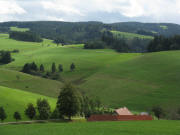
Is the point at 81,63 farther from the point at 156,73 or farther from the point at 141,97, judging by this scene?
the point at 141,97

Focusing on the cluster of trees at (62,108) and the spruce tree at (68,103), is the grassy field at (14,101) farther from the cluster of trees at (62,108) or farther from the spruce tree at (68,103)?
the spruce tree at (68,103)

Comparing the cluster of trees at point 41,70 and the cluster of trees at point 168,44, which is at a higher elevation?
the cluster of trees at point 168,44

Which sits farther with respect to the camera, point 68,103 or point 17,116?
point 68,103

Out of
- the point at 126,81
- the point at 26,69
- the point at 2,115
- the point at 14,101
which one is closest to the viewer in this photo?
the point at 2,115

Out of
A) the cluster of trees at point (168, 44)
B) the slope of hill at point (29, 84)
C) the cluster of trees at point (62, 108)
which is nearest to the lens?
the cluster of trees at point (62, 108)

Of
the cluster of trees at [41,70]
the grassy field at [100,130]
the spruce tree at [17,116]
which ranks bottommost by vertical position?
the cluster of trees at [41,70]

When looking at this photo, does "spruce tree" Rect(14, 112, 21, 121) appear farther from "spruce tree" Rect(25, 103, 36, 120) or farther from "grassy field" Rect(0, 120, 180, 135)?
"grassy field" Rect(0, 120, 180, 135)

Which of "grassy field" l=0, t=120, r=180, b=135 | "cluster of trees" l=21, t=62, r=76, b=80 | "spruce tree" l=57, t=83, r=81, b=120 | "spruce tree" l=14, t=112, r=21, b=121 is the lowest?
"cluster of trees" l=21, t=62, r=76, b=80

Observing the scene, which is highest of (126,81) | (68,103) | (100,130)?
(100,130)

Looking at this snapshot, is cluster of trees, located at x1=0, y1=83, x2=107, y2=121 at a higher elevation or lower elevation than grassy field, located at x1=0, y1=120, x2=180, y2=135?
lower

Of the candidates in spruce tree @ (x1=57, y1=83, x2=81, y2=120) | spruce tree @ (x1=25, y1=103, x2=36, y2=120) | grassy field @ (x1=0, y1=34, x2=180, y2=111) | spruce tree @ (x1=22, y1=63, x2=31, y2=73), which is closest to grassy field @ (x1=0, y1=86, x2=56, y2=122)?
spruce tree @ (x1=25, y1=103, x2=36, y2=120)

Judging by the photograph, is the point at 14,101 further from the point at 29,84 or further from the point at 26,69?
the point at 26,69

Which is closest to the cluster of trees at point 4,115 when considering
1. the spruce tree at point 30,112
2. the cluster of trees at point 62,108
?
the cluster of trees at point 62,108

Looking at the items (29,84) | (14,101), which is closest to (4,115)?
(14,101)
